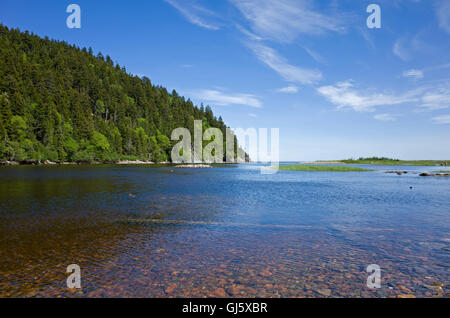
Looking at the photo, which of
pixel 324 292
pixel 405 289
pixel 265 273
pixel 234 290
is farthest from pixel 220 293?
pixel 405 289

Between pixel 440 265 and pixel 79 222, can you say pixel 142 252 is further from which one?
pixel 440 265

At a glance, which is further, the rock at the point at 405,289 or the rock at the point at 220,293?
the rock at the point at 405,289

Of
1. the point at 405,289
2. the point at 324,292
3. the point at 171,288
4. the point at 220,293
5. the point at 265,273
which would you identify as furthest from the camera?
the point at 265,273

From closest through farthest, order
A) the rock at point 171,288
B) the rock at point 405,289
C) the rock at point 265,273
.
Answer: the rock at point 171,288 → the rock at point 405,289 → the rock at point 265,273

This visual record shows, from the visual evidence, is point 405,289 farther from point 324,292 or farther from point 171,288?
point 171,288

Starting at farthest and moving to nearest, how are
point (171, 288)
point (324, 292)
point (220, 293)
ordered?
point (171, 288) < point (324, 292) < point (220, 293)

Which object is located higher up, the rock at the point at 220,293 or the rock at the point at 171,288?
the rock at the point at 171,288

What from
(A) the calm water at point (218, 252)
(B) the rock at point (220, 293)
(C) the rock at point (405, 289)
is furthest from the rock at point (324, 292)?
(B) the rock at point (220, 293)

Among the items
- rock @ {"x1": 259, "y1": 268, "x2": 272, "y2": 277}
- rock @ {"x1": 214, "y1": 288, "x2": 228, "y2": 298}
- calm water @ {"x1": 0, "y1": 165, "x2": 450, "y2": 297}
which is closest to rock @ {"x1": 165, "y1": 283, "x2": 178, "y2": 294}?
calm water @ {"x1": 0, "y1": 165, "x2": 450, "y2": 297}

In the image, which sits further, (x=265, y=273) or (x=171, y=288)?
(x=265, y=273)

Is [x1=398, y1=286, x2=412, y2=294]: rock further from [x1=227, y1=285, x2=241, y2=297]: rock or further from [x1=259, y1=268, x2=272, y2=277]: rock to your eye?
[x1=227, y1=285, x2=241, y2=297]: rock

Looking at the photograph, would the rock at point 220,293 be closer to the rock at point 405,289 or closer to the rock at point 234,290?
the rock at point 234,290

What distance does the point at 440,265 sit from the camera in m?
11.4
